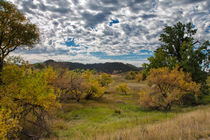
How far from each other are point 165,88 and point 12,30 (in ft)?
61.5

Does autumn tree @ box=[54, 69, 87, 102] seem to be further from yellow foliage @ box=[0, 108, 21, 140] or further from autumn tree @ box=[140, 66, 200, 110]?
yellow foliage @ box=[0, 108, 21, 140]

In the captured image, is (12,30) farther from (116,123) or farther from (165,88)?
Answer: (165,88)

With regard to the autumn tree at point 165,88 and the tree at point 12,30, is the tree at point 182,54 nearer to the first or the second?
the autumn tree at point 165,88

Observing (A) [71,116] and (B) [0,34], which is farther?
(A) [71,116]

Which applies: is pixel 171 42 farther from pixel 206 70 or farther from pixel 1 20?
pixel 1 20

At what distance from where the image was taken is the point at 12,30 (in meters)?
10.5

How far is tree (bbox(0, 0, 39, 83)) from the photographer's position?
990 cm

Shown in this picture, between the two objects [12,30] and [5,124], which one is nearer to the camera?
[5,124]

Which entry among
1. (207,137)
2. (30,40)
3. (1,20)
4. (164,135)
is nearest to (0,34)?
(1,20)

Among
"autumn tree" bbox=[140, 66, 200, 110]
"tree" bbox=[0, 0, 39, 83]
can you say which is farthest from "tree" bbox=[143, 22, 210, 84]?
"tree" bbox=[0, 0, 39, 83]

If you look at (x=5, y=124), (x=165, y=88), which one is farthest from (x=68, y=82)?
(x=5, y=124)

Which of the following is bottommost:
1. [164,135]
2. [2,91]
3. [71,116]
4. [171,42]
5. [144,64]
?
[71,116]

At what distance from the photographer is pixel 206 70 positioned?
23.1 m

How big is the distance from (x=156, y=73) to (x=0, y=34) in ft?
58.8
